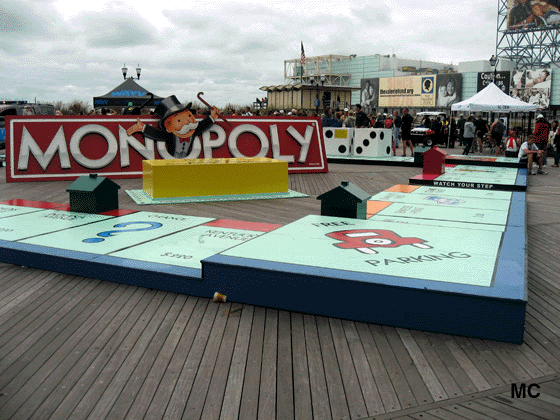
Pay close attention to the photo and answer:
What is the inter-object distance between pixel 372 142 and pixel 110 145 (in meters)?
10.2

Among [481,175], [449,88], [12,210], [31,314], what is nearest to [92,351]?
[31,314]

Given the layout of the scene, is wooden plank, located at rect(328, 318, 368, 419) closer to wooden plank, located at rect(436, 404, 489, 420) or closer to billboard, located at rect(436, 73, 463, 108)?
wooden plank, located at rect(436, 404, 489, 420)

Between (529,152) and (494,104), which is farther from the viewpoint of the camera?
(494,104)

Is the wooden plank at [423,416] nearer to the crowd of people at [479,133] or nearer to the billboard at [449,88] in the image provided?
the crowd of people at [479,133]

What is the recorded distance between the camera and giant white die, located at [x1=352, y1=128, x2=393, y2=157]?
19.4 m

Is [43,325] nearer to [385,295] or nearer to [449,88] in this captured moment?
[385,295]

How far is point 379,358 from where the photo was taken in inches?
141

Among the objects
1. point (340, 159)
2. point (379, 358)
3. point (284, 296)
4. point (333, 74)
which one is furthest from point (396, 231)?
point (333, 74)

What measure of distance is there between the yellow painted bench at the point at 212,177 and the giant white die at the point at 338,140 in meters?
9.51

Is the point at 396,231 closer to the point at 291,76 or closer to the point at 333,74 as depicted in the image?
the point at 333,74

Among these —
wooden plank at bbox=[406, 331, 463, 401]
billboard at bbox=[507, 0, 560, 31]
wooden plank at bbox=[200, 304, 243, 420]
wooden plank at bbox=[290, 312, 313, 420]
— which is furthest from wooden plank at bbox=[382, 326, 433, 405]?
billboard at bbox=[507, 0, 560, 31]

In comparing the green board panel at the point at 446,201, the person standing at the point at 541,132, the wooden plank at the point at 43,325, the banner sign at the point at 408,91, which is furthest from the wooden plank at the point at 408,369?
the banner sign at the point at 408,91

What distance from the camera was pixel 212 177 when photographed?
10.3 meters

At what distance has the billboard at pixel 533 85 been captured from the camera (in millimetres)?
59750
